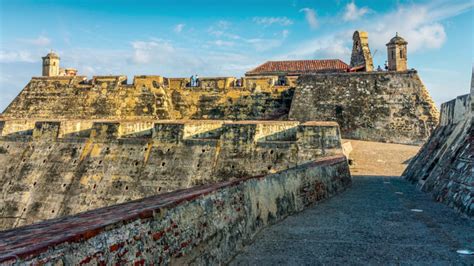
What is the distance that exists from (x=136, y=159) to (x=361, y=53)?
19.3m

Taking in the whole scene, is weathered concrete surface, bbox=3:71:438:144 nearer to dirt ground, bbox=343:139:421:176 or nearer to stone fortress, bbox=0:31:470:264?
stone fortress, bbox=0:31:470:264

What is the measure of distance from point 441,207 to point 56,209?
40.6 feet

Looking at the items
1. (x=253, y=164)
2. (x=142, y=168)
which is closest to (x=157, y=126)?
(x=142, y=168)

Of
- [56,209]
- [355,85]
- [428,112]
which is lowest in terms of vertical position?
[56,209]

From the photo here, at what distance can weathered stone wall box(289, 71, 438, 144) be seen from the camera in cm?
1856

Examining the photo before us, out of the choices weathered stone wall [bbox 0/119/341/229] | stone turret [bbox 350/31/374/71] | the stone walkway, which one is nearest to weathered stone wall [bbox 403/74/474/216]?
the stone walkway

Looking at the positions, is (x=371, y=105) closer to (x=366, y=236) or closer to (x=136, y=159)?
(x=136, y=159)

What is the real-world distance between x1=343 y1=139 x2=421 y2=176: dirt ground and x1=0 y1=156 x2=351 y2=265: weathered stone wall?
7.90 meters

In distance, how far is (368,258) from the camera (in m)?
3.88

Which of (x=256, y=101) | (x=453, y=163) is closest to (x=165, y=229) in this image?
(x=453, y=163)

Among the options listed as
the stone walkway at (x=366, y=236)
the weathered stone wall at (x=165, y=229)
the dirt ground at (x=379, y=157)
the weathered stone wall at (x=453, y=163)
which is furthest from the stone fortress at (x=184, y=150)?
the weathered stone wall at (x=453, y=163)

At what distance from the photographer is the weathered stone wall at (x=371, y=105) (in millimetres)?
→ 18562

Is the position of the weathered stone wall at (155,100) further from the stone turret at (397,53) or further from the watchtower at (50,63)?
the stone turret at (397,53)

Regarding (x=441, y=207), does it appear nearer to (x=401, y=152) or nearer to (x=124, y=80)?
(x=401, y=152)
